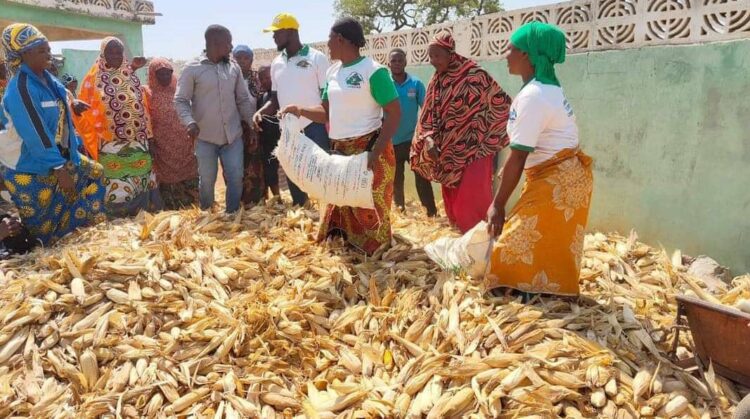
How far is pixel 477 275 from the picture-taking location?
11.3 feet

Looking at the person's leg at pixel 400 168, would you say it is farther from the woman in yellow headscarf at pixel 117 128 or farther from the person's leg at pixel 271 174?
the woman in yellow headscarf at pixel 117 128

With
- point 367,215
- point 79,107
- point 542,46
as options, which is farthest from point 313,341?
point 79,107

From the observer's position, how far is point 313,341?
309 cm

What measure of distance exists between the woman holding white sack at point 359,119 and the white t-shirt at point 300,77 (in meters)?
0.97

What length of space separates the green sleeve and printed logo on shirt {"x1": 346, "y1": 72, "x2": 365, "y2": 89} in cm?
8

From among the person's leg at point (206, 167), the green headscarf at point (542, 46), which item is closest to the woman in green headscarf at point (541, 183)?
the green headscarf at point (542, 46)

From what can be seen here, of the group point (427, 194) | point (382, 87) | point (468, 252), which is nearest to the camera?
point (468, 252)

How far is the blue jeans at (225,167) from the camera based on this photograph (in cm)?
521

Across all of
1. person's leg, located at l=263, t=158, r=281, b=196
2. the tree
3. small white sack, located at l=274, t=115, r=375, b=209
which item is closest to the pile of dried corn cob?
small white sack, located at l=274, t=115, r=375, b=209

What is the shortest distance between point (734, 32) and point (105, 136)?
228 inches

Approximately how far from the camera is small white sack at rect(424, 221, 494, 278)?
3375 millimetres

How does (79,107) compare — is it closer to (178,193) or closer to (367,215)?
(178,193)

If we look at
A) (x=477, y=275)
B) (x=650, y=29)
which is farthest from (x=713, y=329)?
(x=650, y=29)

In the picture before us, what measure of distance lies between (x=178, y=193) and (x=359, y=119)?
3.50 metres
